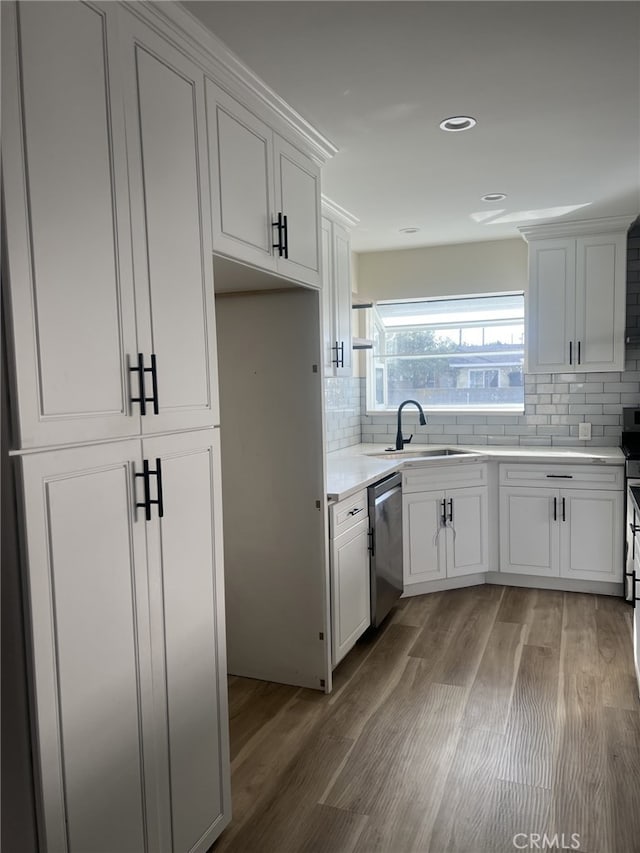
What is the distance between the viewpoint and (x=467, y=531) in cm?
440

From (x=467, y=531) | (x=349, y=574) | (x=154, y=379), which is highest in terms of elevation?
(x=154, y=379)

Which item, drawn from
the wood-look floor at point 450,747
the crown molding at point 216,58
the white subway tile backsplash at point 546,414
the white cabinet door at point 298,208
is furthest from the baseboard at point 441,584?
the crown molding at point 216,58

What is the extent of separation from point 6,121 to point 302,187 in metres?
1.66

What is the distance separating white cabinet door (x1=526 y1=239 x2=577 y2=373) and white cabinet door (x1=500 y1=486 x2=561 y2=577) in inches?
37.1

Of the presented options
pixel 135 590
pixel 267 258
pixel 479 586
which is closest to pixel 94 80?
pixel 267 258

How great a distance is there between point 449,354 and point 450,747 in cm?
322

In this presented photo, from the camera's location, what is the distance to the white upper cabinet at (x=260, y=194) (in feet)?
6.76

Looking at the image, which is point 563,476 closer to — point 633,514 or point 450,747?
point 633,514

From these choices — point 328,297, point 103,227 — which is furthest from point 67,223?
point 328,297

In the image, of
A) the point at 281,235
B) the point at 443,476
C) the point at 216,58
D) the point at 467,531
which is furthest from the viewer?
the point at 467,531

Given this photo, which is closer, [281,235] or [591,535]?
[281,235]

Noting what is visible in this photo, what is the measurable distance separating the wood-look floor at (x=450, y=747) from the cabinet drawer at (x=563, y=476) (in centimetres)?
88

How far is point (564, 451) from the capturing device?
4.45m

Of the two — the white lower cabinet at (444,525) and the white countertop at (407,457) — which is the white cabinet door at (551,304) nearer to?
the white countertop at (407,457)
